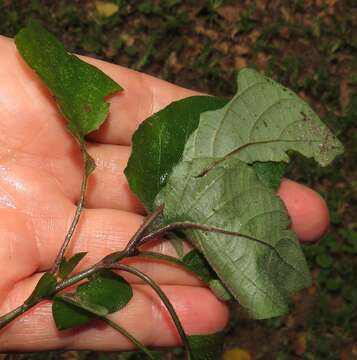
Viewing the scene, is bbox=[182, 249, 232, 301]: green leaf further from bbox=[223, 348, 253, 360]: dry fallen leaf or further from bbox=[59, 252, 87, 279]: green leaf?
bbox=[223, 348, 253, 360]: dry fallen leaf

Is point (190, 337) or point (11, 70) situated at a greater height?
point (11, 70)

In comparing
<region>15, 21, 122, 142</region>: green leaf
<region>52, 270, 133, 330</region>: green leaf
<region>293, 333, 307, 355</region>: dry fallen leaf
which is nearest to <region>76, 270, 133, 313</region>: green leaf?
<region>52, 270, 133, 330</region>: green leaf

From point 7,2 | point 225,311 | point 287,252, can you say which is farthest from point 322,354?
point 7,2

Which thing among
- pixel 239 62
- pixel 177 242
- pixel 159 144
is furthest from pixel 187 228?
pixel 239 62

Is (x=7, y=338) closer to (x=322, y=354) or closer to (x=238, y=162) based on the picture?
(x=238, y=162)

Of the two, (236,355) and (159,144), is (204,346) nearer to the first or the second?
(159,144)

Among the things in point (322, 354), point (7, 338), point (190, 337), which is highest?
point (190, 337)
